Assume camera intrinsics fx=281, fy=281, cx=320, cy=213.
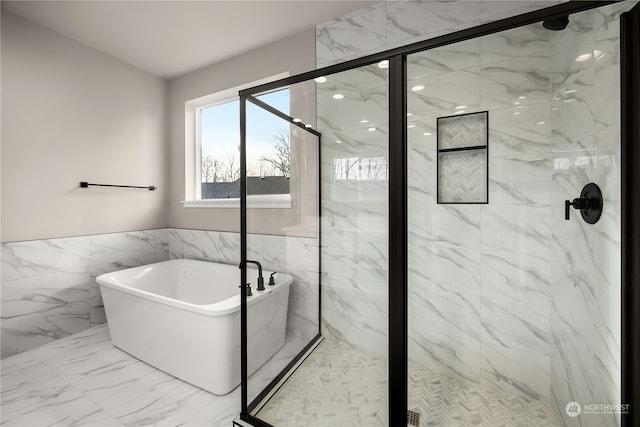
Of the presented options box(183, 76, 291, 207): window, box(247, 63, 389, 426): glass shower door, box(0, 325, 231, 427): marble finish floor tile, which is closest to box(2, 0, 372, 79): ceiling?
box(183, 76, 291, 207): window

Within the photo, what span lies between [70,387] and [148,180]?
1.99 m

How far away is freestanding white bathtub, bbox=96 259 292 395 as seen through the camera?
161cm

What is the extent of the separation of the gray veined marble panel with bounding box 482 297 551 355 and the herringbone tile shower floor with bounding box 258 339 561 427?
0.28 m

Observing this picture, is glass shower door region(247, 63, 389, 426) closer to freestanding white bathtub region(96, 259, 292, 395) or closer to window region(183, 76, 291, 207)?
freestanding white bathtub region(96, 259, 292, 395)

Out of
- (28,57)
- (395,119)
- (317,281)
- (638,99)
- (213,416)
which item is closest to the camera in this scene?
(638,99)

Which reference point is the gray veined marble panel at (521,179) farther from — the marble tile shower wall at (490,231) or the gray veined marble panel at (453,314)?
the gray veined marble panel at (453,314)

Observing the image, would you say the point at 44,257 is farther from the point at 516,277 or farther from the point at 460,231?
the point at 516,277

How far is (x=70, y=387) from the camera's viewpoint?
1.77 meters

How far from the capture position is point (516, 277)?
1.34 m

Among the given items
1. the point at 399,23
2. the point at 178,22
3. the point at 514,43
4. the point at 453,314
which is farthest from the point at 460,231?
the point at 178,22

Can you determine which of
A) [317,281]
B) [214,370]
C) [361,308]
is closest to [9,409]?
[214,370]

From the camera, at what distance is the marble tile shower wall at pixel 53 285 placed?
213cm

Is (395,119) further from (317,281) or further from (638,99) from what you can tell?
(317,281)

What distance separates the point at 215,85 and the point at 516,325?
3.18m
